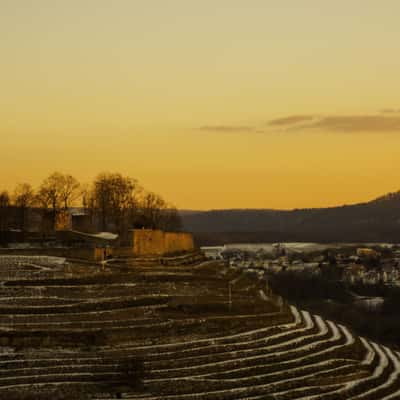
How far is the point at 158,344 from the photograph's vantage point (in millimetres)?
43531

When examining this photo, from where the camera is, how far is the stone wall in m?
58.6

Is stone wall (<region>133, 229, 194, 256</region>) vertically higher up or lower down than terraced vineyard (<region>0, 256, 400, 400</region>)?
higher up

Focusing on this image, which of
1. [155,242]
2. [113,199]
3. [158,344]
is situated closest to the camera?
[158,344]

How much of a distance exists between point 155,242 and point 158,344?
17780mm

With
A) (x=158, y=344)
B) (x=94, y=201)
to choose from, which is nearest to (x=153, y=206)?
(x=94, y=201)

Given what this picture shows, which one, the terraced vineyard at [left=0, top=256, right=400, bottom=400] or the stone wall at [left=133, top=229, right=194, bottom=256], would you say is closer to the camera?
the terraced vineyard at [left=0, top=256, right=400, bottom=400]

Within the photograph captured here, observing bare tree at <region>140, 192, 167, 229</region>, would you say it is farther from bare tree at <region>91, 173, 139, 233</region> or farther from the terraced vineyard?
the terraced vineyard

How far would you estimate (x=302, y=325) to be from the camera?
5212 cm

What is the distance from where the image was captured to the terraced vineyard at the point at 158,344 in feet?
131

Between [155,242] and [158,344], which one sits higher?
[155,242]

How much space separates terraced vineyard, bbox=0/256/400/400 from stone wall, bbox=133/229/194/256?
4.48 m

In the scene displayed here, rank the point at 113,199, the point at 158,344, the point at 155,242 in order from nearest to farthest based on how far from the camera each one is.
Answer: the point at 158,344, the point at 155,242, the point at 113,199

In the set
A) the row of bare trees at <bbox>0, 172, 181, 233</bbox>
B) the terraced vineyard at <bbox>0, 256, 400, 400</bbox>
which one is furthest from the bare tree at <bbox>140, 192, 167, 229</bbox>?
the terraced vineyard at <bbox>0, 256, 400, 400</bbox>

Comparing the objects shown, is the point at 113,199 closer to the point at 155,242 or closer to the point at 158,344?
the point at 155,242
